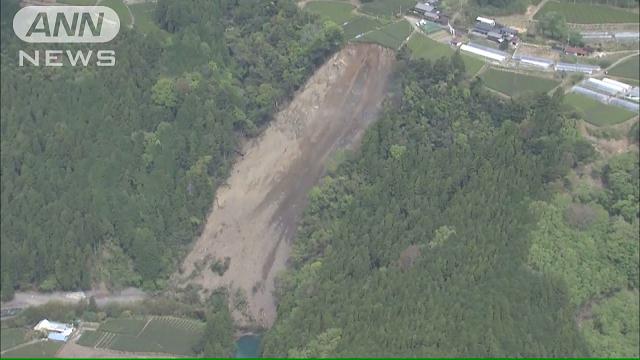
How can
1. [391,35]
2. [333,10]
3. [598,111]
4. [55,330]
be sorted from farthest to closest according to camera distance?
[333,10], [391,35], [598,111], [55,330]

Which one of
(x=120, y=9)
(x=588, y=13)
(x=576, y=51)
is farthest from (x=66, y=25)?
(x=588, y=13)

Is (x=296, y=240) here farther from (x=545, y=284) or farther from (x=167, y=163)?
(x=545, y=284)

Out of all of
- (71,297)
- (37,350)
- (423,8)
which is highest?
(423,8)

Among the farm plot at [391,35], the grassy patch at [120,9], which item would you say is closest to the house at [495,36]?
the farm plot at [391,35]

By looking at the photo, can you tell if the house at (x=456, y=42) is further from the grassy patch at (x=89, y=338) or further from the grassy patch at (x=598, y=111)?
the grassy patch at (x=89, y=338)

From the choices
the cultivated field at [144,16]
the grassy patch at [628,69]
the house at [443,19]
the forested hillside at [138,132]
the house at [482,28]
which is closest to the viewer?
the forested hillside at [138,132]

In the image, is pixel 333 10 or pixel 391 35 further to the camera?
pixel 333 10

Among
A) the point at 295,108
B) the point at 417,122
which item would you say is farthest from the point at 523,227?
the point at 295,108

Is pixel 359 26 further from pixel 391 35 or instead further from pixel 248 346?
pixel 248 346
